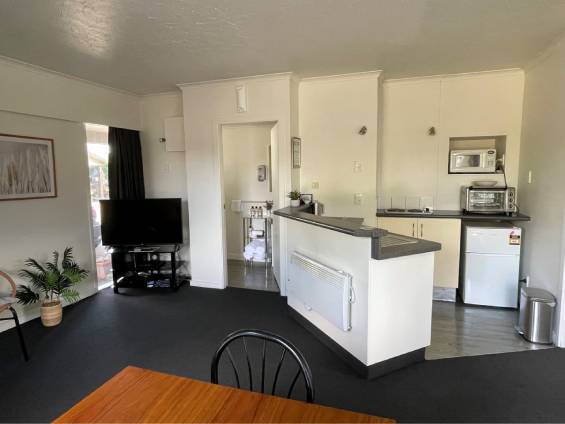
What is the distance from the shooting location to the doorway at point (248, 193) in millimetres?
5293

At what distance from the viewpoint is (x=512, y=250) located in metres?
3.60

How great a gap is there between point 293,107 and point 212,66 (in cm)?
102

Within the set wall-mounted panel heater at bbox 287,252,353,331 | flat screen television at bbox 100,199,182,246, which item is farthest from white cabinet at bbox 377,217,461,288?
flat screen television at bbox 100,199,182,246

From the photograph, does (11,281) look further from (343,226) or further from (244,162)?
(244,162)

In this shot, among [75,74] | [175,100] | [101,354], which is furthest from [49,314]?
[175,100]

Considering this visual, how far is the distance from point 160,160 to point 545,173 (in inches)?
181

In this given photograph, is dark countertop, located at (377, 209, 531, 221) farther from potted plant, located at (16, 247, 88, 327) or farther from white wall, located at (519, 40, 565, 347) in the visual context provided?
potted plant, located at (16, 247, 88, 327)

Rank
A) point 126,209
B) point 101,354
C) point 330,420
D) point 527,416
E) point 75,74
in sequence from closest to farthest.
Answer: point 330,420 < point 527,416 < point 101,354 < point 75,74 < point 126,209

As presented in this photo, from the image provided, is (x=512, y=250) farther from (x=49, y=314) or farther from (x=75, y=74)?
(x=75, y=74)

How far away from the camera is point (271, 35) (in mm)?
2779

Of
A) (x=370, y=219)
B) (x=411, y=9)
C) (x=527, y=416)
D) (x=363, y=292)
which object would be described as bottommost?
(x=527, y=416)

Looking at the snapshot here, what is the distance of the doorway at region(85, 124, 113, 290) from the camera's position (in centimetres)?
457

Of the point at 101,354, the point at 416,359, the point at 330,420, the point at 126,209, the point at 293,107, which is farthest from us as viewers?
the point at 126,209

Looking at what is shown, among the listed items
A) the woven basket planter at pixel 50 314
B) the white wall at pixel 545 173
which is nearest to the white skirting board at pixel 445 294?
the white wall at pixel 545 173
